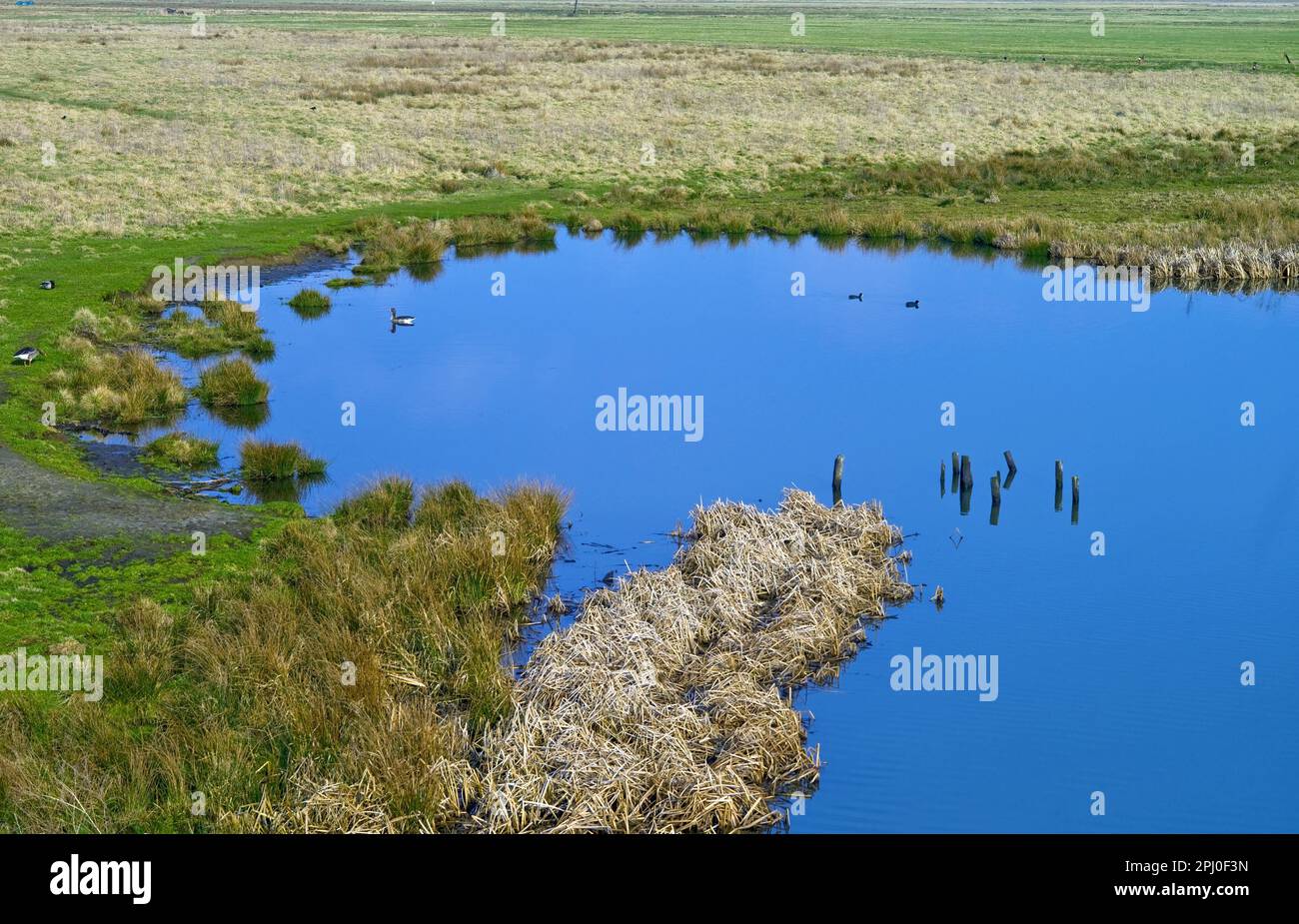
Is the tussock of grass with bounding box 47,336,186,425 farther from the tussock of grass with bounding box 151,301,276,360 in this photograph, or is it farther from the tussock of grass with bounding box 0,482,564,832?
the tussock of grass with bounding box 0,482,564,832

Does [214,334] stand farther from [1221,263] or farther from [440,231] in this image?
[1221,263]

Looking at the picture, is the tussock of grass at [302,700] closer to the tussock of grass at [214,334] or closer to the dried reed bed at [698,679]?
the dried reed bed at [698,679]

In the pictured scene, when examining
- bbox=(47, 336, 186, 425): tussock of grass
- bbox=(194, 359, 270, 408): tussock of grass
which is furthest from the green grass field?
bbox=(47, 336, 186, 425): tussock of grass

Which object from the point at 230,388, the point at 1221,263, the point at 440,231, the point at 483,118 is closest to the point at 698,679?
the point at 230,388

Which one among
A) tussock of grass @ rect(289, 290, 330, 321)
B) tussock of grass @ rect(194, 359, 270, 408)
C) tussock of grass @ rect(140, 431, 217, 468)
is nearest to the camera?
tussock of grass @ rect(140, 431, 217, 468)

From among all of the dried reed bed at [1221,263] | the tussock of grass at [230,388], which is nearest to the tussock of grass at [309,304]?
the tussock of grass at [230,388]

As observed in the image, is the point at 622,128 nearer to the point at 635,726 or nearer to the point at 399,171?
the point at 399,171

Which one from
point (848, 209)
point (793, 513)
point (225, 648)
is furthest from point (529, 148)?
point (225, 648)
